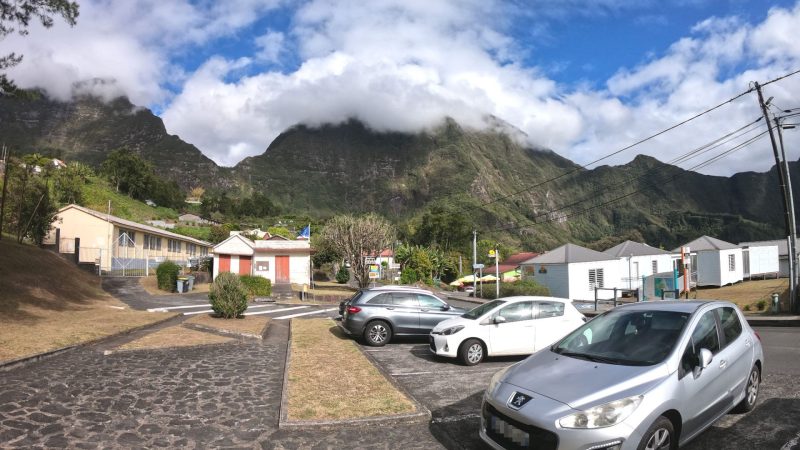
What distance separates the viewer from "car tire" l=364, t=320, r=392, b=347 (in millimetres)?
12445

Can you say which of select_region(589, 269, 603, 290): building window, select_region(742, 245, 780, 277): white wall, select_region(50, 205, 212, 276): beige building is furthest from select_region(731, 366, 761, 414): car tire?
select_region(742, 245, 780, 277): white wall

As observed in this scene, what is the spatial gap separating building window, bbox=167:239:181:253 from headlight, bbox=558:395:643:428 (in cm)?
4767

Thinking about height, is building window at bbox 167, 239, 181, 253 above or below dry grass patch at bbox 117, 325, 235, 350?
above

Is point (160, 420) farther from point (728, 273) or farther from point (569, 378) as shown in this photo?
point (728, 273)

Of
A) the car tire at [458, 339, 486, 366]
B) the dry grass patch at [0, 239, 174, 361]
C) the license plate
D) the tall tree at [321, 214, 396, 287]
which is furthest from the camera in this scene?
the tall tree at [321, 214, 396, 287]

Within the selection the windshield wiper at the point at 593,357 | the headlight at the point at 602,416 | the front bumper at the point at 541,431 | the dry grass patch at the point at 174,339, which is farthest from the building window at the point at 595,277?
the headlight at the point at 602,416

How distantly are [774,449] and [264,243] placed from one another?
39046mm

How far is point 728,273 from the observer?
113ft

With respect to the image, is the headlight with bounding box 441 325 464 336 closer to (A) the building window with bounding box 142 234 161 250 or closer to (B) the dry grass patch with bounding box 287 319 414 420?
(B) the dry grass patch with bounding box 287 319 414 420

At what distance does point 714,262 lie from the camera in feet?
111

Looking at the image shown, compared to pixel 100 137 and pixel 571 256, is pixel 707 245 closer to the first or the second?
pixel 571 256

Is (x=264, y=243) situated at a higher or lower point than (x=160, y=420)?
higher

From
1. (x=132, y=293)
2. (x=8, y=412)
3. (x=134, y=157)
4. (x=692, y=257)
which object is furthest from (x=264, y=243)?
(x=134, y=157)

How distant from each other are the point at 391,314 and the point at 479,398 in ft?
18.4
